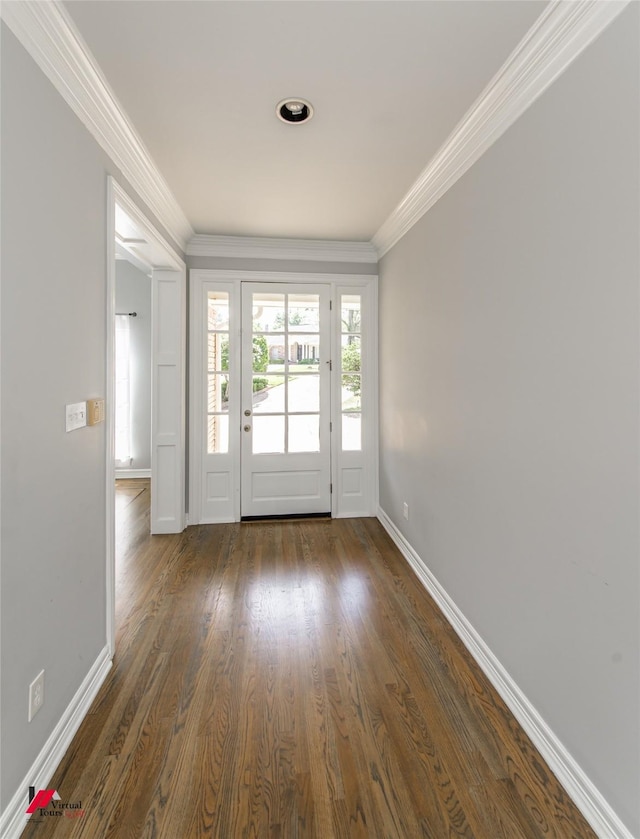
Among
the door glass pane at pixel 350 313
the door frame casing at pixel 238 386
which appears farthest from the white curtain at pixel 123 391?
the door glass pane at pixel 350 313

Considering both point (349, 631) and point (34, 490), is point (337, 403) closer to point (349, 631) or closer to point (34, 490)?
point (349, 631)

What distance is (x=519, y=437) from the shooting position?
1577mm

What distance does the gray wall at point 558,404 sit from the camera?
3.59ft

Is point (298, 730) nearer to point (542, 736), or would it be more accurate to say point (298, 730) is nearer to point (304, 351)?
point (542, 736)

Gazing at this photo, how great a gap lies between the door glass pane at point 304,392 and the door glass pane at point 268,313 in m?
0.49

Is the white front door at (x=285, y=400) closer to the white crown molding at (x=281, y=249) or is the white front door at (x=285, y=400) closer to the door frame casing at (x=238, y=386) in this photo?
the door frame casing at (x=238, y=386)

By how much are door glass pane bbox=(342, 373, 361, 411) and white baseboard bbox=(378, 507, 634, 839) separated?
1850 millimetres

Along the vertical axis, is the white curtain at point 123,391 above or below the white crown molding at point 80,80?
below

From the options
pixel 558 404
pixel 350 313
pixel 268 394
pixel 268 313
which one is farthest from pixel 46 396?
pixel 350 313

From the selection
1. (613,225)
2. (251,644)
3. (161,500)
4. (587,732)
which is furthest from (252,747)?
(161,500)

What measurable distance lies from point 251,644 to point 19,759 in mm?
984

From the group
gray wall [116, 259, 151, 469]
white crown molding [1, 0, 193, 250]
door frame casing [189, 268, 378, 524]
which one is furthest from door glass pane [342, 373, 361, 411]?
gray wall [116, 259, 151, 469]

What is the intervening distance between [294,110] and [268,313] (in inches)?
76.0

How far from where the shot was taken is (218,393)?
11.8ft
